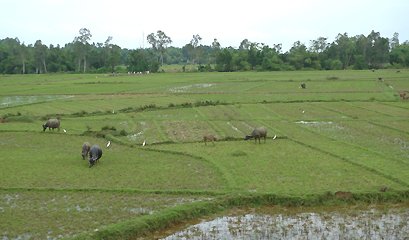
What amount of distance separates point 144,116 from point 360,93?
20.4m

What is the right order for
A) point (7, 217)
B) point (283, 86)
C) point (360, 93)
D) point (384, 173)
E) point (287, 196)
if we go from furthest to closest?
point (283, 86), point (360, 93), point (384, 173), point (287, 196), point (7, 217)

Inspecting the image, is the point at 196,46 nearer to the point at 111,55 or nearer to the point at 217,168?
the point at 111,55

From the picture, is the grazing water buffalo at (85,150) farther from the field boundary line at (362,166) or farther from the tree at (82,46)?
the tree at (82,46)

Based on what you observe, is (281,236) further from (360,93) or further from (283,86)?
(283,86)

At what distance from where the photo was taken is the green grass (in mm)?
12156

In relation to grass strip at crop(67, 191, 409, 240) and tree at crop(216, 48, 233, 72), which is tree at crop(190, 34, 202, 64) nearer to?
tree at crop(216, 48, 233, 72)

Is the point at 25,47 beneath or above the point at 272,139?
above

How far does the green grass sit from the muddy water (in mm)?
749

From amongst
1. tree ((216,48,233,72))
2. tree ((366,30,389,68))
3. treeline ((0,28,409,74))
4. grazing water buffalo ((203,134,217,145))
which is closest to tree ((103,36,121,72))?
treeline ((0,28,409,74))

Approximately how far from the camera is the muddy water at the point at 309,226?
10.5 meters

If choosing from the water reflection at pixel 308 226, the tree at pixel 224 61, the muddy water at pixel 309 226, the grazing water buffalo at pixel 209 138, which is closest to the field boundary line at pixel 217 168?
the grazing water buffalo at pixel 209 138

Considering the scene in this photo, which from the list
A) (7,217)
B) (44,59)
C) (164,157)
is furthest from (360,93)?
(44,59)

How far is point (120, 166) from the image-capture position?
1666 cm

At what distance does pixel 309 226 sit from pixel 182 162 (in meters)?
6.98
